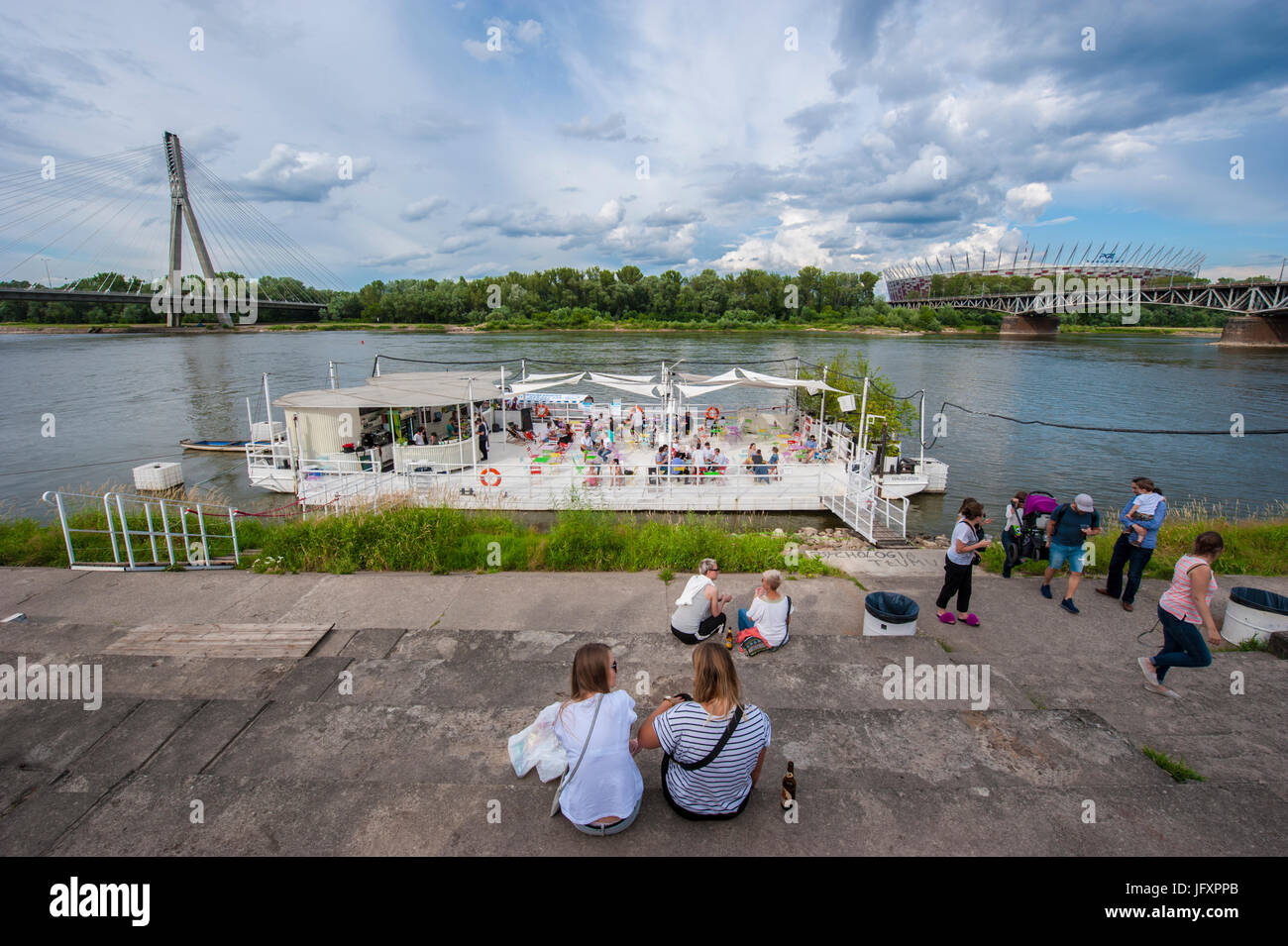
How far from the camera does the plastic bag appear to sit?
3479 mm

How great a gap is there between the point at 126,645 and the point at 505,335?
3527 inches

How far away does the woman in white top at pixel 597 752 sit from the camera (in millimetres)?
3035

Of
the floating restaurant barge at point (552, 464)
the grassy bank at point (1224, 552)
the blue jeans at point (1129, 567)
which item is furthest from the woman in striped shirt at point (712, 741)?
the floating restaurant barge at point (552, 464)

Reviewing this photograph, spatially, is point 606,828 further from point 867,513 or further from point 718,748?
point 867,513

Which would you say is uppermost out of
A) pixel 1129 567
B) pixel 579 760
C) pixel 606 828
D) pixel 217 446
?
pixel 579 760

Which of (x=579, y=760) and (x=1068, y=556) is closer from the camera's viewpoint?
(x=579, y=760)

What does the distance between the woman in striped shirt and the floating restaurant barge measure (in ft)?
36.0

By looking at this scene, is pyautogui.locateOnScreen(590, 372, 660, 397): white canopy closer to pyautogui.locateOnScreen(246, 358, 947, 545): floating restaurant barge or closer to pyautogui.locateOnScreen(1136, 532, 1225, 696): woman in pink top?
pyautogui.locateOnScreen(246, 358, 947, 545): floating restaurant barge

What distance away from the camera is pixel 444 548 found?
8.99m

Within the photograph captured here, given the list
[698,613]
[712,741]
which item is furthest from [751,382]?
[712,741]

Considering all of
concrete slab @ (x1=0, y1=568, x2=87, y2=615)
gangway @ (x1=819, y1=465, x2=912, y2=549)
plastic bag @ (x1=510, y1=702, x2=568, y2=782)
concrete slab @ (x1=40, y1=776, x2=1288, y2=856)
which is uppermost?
plastic bag @ (x1=510, y1=702, x2=568, y2=782)

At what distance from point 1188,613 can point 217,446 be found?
34.4m

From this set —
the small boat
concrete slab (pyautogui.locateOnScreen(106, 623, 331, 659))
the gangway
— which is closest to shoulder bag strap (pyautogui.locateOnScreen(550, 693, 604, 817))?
concrete slab (pyautogui.locateOnScreen(106, 623, 331, 659))

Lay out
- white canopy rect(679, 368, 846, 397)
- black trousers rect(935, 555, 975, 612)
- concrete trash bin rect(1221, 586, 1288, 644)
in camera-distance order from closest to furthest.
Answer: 1. concrete trash bin rect(1221, 586, 1288, 644)
2. black trousers rect(935, 555, 975, 612)
3. white canopy rect(679, 368, 846, 397)
